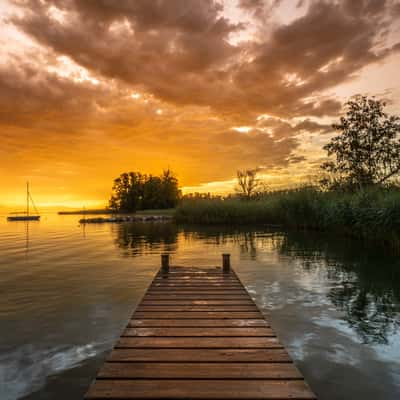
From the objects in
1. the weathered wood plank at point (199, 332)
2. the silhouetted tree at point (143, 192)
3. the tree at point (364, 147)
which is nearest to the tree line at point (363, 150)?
the tree at point (364, 147)

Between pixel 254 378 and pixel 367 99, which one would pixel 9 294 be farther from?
pixel 367 99

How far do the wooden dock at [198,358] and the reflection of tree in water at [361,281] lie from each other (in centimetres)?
249

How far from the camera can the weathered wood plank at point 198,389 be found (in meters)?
2.78

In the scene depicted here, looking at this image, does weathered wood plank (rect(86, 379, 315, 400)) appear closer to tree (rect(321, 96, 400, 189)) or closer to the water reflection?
the water reflection

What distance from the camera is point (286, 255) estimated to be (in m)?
13.6

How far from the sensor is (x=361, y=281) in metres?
9.12

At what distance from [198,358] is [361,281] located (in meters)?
7.53

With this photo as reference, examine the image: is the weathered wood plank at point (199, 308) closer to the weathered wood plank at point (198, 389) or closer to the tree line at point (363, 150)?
the weathered wood plank at point (198, 389)

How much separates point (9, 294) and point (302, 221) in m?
21.4

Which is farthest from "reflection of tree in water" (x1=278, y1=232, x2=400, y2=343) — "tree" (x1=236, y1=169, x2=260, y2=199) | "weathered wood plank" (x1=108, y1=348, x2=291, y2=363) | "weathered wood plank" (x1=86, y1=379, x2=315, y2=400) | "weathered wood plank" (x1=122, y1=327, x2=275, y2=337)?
"tree" (x1=236, y1=169, x2=260, y2=199)

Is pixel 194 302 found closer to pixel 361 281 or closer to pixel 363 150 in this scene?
pixel 361 281

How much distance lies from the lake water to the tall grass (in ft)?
5.92

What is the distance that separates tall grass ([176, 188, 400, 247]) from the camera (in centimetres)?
1421

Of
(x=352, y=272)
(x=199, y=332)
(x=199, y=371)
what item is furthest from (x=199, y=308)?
(x=352, y=272)
